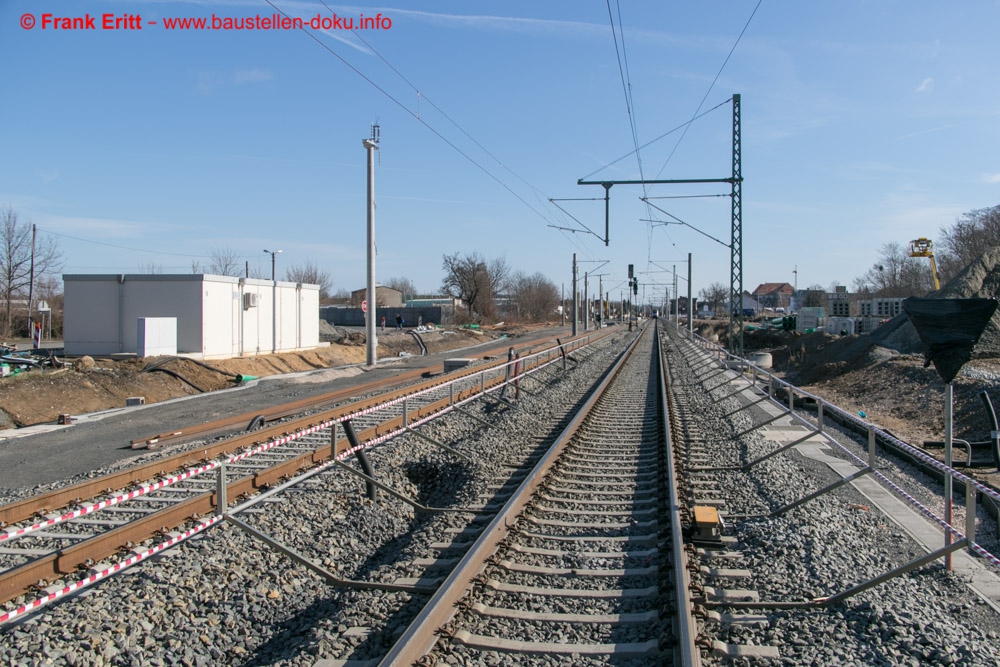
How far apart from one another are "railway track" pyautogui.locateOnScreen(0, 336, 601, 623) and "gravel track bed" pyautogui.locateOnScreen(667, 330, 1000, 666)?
4052mm

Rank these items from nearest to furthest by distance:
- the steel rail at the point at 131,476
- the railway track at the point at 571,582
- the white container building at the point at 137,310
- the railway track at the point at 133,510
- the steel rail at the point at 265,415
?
1. the railway track at the point at 571,582
2. the railway track at the point at 133,510
3. the steel rail at the point at 131,476
4. the steel rail at the point at 265,415
5. the white container building at the point at 137,310

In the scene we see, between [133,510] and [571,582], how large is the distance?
4986 mm

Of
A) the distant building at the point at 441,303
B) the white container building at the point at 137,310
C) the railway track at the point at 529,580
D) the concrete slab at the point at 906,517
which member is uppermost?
the distant building at the point at 441,303

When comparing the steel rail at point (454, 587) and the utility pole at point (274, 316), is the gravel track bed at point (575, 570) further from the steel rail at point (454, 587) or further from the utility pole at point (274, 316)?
the utility pole at point (274, 316)

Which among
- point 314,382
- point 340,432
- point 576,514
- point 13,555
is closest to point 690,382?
point 314,382

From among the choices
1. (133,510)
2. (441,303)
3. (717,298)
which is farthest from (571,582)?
(717,298)

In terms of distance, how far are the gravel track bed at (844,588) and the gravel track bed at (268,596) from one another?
2458 mm

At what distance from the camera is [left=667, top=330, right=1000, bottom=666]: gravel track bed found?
14.6 ft

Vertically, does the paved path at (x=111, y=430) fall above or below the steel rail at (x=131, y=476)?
below

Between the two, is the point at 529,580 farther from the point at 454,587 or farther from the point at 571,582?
the point at 454,587

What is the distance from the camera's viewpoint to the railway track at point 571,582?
441cm

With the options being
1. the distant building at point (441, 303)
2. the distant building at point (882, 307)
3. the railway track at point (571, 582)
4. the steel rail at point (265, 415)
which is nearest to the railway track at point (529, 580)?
the railway track at point (571, 582)

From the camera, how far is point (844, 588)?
5.44 m

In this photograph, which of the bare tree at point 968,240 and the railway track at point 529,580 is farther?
the bare tree at point 968,240
